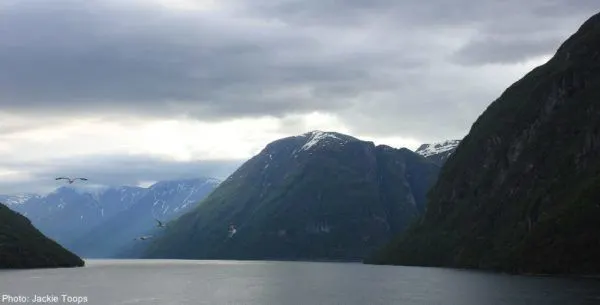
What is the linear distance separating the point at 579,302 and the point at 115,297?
125476 mm

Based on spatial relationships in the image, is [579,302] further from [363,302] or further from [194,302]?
[194,302]

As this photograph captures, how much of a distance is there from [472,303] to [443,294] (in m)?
29.5

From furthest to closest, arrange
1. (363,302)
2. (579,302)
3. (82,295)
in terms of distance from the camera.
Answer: (82,295) < (363,302) < (579,302)

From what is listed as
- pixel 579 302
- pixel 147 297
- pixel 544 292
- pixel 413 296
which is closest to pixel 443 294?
pixel 413 296

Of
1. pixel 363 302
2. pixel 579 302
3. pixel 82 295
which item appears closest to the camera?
pixel 579 302

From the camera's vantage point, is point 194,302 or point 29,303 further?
point 194,302

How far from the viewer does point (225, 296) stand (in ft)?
648

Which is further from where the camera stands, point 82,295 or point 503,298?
point 82,295

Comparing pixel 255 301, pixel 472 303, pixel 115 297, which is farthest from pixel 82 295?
pixel 472 303

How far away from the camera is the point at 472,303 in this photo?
545 feet

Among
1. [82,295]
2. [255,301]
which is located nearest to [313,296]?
[255,301]

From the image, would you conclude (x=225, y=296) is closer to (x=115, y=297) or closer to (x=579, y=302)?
(x=115, y=297)

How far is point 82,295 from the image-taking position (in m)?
190

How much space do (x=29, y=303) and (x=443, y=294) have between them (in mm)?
114920
